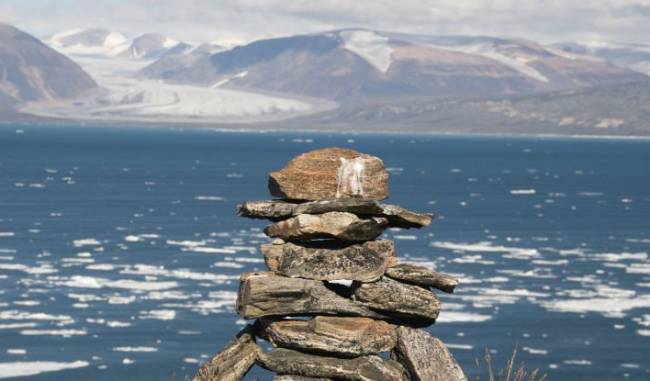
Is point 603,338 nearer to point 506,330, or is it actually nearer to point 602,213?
point 506,330

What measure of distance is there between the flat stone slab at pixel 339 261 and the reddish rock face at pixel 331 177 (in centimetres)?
61

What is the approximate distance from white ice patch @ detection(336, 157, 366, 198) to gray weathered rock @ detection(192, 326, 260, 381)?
2149 millimetres

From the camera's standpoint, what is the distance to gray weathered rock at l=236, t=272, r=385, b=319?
15.4 meters

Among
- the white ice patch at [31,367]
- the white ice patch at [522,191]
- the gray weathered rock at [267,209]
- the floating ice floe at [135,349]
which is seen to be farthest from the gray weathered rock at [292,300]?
the white ice patch at [522,191]

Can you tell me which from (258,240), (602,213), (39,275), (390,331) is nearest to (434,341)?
(390,331)

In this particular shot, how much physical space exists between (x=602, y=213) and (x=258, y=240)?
5284 cm

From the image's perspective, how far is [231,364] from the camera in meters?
15.8

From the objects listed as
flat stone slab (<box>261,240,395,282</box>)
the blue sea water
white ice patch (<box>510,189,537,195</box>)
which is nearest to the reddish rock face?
flat stone slab (<box>261,240,395,282</box>)

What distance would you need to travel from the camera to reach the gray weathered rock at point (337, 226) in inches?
598

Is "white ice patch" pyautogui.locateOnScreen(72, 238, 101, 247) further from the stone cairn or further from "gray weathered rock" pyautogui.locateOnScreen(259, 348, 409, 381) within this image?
"gray weathered rock" pyautogui.locateOnScreen(259, 348, 409, 381)

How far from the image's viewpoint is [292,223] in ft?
50.9

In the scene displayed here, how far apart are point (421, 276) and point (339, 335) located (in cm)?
117

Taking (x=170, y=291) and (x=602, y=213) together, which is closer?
(x=170, y=291)

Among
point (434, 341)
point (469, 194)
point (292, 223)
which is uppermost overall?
point (292, 223)
